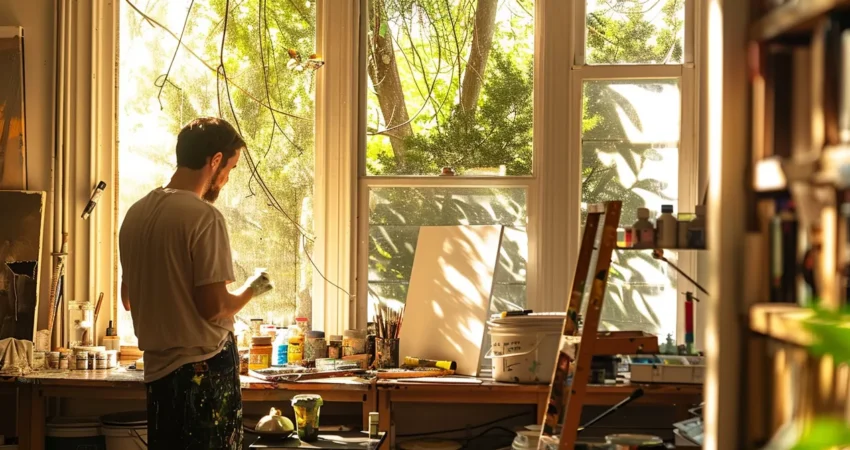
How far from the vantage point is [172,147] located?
4613 mm

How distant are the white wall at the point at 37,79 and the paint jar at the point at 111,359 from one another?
657mm

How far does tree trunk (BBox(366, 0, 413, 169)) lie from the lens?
4520mm

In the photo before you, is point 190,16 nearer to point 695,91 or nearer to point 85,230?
point 85,230

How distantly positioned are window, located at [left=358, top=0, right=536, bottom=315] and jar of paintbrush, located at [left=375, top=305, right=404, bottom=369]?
15cm

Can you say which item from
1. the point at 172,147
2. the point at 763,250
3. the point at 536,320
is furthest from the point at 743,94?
the point at 172,147

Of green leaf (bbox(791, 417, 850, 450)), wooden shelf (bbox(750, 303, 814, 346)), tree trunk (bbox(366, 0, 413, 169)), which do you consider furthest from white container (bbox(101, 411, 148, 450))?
green leaf (bbox(791, 417, 850, 450))

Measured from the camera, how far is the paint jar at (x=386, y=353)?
4219 millimetres

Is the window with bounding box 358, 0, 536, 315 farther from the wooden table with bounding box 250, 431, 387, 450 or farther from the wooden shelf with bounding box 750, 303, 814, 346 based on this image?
the wooden shelf with bounding box 750, 303, 814, 346

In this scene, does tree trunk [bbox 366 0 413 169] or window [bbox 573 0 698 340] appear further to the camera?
tree trunk [bbox 366 0 413 169]

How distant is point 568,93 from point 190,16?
1.90 metres

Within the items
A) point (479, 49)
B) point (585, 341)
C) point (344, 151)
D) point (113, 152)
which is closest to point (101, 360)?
point (113, 152)

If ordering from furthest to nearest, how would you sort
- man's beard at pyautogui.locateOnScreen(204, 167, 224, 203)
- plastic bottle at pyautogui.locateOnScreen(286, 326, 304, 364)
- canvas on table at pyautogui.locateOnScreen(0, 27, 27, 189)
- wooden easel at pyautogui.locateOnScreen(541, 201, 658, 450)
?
canvas on table at pyautogui.locateOnScreen(0, 27, 27, 189) < plastic bottle at pyautogui.locateOnScreen(286, 326, 304, 364) < man's beard at pyautogui.locateOnScreen(204, 167, 224, 203) < wooden easel at pyautogui.locateOnScreen(541, 201, 658, 450)

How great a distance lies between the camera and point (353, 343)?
14.1ft

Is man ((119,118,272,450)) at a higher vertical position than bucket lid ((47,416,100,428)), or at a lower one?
higher
